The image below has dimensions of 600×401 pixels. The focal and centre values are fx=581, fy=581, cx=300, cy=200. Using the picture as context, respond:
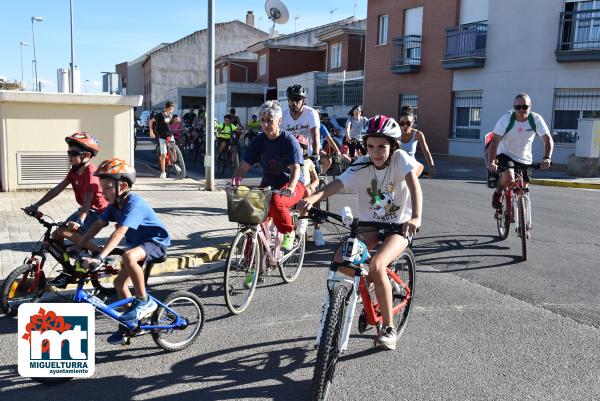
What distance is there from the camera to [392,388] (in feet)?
12.6

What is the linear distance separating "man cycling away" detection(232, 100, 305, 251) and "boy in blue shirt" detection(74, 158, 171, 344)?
135 cm

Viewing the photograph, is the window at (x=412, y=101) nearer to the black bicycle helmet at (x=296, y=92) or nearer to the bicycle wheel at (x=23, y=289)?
the black bicycle helmet at (x=296, y=92)

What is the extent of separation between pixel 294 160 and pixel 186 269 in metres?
1.89

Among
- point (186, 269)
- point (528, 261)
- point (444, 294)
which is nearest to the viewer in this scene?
point (444, 294)

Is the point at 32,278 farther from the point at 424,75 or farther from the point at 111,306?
the point at 424,75

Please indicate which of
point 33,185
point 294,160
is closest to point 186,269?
point 294,160

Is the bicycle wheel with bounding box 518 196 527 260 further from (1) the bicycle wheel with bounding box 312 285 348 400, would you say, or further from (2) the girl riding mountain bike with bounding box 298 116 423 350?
(1) the bicycle wheel with bounding box 312 285 348 400

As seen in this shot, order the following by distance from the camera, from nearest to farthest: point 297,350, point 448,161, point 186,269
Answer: point 297,350 < point 186,269 < point 448,161

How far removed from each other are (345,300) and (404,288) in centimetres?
106

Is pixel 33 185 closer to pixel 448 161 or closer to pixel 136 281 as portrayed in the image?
pixel 136 281

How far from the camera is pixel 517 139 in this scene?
26.5 feet

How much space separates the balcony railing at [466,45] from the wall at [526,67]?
0.38 m

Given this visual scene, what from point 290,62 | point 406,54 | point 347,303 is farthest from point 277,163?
point 290,62

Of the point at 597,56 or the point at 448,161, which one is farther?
the point at 448,161
